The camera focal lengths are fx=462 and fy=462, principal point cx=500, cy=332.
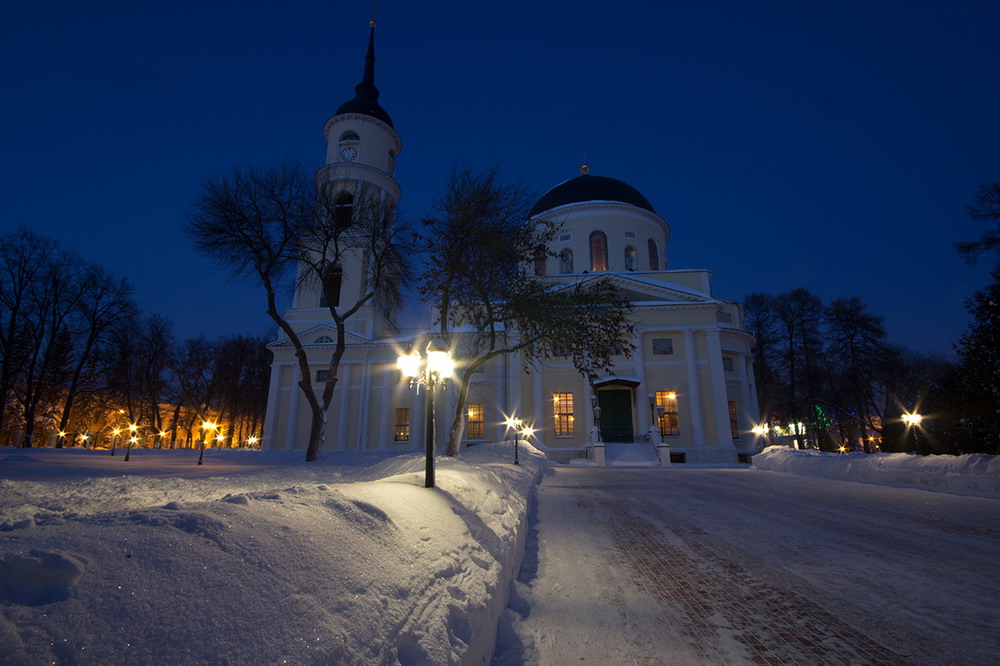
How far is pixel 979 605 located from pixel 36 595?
656cm

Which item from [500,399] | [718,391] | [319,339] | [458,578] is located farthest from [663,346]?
[458,578]

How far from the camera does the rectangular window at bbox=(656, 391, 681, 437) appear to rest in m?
29.8

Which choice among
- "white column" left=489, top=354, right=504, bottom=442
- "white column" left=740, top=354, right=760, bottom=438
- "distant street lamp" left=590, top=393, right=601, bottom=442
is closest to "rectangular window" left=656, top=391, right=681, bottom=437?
"distant street lamp" left=590, top=393, right=601, bottom=442

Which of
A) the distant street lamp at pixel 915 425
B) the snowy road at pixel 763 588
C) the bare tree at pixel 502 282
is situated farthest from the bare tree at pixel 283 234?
the distant street lamp at pixel 915 425

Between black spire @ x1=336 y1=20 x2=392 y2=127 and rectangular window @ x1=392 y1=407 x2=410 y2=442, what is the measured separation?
24462 millimetres

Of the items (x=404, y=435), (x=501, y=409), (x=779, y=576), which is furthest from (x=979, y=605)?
(x=404, y=435)

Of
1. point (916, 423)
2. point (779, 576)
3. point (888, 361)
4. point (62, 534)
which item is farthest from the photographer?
point (888, 361)

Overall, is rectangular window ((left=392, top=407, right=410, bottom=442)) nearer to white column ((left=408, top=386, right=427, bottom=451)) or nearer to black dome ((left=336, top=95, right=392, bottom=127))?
white column ((left=408, top=386, right=427, bottom=451))

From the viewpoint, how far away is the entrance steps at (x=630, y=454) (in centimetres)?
2627

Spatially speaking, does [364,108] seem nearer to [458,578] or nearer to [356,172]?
[356,172]

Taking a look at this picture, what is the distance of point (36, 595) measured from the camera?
1538 millimetres

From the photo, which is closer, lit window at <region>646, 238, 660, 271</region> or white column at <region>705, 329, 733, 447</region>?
white column at <region>705, 329, 733, 447</region>

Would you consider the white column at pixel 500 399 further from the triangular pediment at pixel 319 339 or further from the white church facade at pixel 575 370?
the triangular pediment at pixel 319 339

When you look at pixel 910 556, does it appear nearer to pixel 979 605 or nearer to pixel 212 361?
pixel 979 605
